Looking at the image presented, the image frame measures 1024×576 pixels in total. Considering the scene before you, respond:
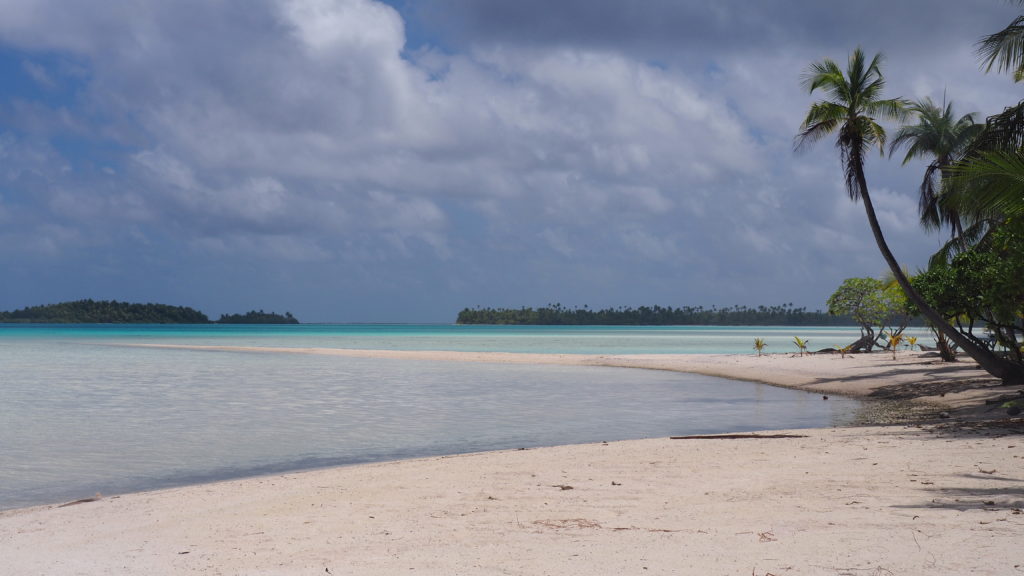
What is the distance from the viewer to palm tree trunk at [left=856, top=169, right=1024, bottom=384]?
1900 centimetres

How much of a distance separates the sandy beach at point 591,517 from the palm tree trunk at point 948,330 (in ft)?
26.3

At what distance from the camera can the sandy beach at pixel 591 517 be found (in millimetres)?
5621

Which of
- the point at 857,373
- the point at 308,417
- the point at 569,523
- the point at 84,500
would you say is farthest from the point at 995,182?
the point at 857,373

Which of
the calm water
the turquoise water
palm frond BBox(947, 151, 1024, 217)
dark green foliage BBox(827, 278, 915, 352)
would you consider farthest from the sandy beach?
the turquoise water

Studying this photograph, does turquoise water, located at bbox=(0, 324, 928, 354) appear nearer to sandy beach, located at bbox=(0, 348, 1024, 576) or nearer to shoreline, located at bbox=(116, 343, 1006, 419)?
shoreline, located at bbox=(116, 343, 1006, 419)

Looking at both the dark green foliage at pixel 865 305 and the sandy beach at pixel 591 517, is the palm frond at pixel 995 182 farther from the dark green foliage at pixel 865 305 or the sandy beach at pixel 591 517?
the dark green foliage at pixel 865 305

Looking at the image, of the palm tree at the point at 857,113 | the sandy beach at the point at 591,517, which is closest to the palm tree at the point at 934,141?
the palm tree at the point at 857,113

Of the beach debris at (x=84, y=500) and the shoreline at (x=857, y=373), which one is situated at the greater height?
the shoreline at (x=857, y=373)

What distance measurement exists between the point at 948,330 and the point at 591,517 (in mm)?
16268

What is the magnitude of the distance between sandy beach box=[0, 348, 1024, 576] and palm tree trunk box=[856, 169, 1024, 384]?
8.01 meters

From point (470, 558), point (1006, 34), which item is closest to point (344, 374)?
point (1006, 34)

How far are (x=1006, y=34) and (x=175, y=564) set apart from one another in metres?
16.1

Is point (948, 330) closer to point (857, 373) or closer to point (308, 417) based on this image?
point (857, 373)

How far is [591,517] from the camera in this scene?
715 cm
